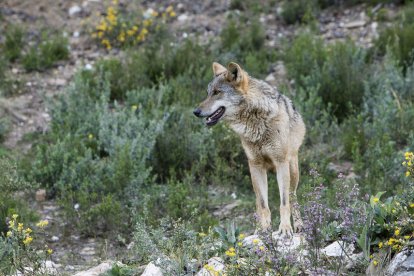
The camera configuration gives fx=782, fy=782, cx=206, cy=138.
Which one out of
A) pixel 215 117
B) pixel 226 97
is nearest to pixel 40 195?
pixel 215 117

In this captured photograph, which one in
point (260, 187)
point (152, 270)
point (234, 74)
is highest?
point (234, 74)

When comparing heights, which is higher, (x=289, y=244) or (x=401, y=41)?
(x=289, y=244)

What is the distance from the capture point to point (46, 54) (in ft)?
41.7

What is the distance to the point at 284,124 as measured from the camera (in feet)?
24.5

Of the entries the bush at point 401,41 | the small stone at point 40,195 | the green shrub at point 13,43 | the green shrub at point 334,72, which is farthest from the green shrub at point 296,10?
the small stone at point 40,195

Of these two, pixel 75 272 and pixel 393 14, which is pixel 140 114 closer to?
pixel 75 272

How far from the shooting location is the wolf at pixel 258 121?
7.39m

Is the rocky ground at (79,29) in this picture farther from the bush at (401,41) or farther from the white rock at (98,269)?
the white rock at (98,269)

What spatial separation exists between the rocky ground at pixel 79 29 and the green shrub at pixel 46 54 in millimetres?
116

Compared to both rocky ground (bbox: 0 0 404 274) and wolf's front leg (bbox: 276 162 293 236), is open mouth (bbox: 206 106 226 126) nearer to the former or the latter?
wolf's front leg (bbox: 276 162 293 236)

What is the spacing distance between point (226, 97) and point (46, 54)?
6026mm

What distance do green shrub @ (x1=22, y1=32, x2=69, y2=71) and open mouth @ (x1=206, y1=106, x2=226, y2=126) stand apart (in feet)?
19.1

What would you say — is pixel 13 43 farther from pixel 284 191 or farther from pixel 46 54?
pixel 284 191

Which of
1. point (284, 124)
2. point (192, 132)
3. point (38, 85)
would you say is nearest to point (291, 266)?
point (284, 124)
